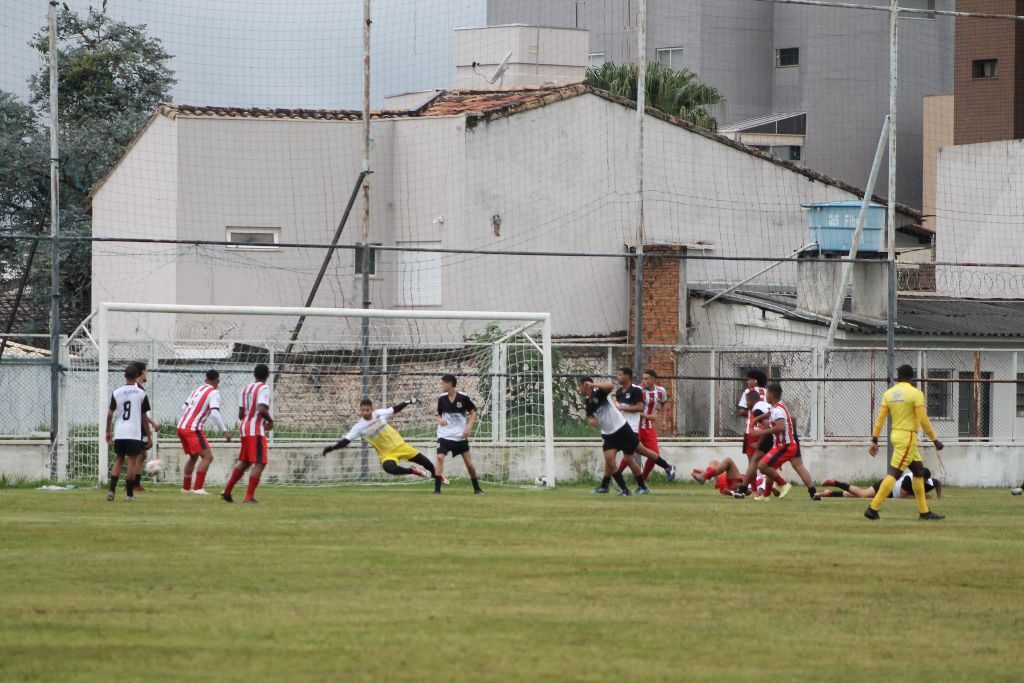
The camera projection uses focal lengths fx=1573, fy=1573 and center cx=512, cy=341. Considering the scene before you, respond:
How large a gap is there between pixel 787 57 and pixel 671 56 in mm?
5214

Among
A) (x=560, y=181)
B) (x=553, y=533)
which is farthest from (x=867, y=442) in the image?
(x=553, y=533)

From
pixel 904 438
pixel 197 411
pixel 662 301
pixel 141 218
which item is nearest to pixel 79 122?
pixel 141 218

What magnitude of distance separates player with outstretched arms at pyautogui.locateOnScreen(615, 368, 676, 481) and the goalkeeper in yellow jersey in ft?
16.4

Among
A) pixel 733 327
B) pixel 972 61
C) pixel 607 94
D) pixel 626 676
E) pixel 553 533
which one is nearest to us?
pixel 626 676

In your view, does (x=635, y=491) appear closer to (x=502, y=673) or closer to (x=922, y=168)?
(x=502, y=673)

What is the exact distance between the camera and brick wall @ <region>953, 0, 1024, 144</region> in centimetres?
5166

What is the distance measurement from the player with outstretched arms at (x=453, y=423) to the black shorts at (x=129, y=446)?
410 cm

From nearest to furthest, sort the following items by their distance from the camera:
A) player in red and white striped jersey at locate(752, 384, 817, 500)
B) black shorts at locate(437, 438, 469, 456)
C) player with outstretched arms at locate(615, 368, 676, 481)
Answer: player in red and white striped jersey at locate(752, 384, 817, 500) → black shorts at locate(437, 438, 469, 456) → player with outstretched arms at locate(615, 368, 676, 481)

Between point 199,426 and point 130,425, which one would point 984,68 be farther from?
point 130,425

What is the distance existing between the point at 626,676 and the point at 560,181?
26.4m

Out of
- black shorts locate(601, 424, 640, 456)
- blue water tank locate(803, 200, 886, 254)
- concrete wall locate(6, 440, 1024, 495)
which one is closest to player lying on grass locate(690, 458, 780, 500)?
concrete wall locate(6, 440, 1024, 495)

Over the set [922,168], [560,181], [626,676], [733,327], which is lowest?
[626,676]

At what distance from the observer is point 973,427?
1160 inches

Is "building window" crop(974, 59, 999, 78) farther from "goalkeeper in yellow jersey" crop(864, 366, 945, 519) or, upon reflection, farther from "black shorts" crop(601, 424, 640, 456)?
"goalkeeper in yellow jersey" crop(864, 366, 945, 519)
